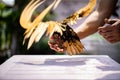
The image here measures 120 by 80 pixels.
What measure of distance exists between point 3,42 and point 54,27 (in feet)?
4.25

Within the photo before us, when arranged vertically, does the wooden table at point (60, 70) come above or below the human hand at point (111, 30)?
below

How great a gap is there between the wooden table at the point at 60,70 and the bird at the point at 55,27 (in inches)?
3.4

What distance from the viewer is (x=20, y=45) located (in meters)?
1.73

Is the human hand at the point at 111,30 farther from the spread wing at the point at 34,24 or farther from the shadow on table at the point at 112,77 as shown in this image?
the spread wing at the point at 34,24

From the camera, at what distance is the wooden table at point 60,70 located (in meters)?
0.95

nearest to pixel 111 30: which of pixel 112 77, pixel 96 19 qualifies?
pixel 112 77

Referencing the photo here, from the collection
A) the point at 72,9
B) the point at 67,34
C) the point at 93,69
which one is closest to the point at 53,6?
the point at 72,9

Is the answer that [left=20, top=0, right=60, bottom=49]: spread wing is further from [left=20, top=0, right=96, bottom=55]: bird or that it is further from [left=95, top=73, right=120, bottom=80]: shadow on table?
[left=95, top=73, right=120, bottom=80]: shadow on table

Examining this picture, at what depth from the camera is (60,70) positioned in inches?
42.0

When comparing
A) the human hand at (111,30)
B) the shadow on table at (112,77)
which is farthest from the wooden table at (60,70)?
the human hand at (111,30)

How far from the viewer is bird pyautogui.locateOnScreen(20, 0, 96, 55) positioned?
1273 mm

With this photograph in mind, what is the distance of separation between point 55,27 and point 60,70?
11.1 inches

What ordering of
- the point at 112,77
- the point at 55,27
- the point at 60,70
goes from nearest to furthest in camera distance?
the point at 112,77, the point at 60,70, the point at 55,27

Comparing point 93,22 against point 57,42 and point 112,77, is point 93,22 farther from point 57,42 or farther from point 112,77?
point 112,77
